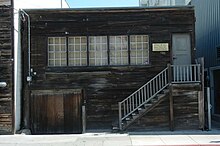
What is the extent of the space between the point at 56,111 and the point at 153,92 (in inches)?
196

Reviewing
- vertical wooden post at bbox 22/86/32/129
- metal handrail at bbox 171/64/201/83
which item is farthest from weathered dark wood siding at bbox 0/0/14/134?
metal handrail at bbox 171/64/201/83

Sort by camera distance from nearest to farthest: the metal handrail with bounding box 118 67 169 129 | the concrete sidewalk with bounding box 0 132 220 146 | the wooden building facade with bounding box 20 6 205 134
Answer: the concrete sidewalk with bounding box 0 132 220 146 → the metal handrail with bounding box 118 67 169 129 → the wooden building facade with bounding box 20 6 205 134

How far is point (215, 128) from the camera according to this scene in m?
19.3

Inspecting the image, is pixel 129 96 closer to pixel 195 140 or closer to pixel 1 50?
pixel 195 140

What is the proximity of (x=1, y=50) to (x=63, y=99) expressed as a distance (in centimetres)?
388

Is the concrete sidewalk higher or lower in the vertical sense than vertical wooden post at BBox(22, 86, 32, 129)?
lower

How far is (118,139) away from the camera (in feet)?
53.4

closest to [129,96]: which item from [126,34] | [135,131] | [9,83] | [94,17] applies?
[135,131]

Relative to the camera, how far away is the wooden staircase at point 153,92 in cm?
1850

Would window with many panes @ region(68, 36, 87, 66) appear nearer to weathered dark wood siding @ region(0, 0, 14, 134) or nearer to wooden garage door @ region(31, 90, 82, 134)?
wooden garage door @ region(31, 90, 82, 134)

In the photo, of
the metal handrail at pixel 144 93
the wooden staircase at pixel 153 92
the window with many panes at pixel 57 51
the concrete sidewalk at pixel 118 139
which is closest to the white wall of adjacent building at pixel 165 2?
the wooden staircase at pixel 153 92

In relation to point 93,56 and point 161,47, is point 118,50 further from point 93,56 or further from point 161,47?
point 161,47

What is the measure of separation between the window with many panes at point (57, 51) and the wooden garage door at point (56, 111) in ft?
4.87

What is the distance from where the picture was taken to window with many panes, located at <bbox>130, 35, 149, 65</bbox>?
64.6 ft
